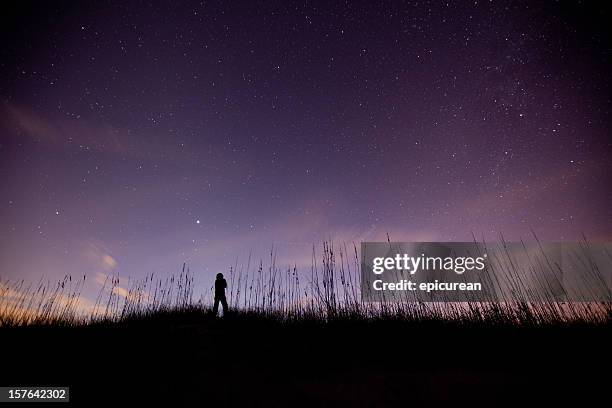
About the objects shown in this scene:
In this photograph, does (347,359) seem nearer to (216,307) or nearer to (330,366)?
(330,366)

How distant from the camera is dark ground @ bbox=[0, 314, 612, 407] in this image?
1.68 meters

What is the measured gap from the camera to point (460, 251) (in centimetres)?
638

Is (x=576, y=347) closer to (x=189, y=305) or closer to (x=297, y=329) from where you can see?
(x=297, y=329)

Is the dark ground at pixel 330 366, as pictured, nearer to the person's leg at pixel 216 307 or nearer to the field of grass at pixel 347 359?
the field of grass at pixel 347 359

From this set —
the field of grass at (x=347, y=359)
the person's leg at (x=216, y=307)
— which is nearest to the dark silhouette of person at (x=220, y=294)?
the person's leg at (x=216, y=307)

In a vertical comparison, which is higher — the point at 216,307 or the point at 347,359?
the point at 216,307

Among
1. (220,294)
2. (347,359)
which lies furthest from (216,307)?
(347,359)

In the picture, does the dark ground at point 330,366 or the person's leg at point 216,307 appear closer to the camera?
the dark ground at point 330,366

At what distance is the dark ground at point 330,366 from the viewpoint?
1.68 metres

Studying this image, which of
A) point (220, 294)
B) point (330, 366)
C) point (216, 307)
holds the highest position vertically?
point (220, 294)

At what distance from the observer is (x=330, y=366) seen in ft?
7.51

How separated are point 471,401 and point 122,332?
3804 millimetres

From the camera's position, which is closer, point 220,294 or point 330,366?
point 330,366

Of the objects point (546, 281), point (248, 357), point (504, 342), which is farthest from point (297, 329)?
point (546, 281)
